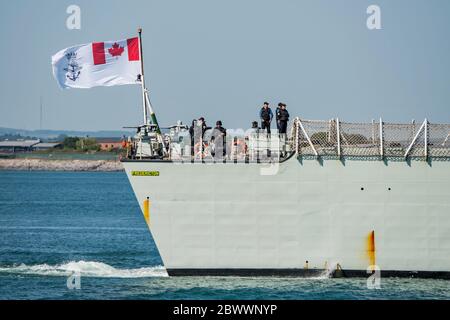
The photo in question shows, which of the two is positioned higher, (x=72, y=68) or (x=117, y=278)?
(x=72, y=68)

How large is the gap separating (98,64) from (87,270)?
25.5 ft

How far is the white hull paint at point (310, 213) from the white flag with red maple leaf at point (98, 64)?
3.89m

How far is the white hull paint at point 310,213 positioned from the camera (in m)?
32.3

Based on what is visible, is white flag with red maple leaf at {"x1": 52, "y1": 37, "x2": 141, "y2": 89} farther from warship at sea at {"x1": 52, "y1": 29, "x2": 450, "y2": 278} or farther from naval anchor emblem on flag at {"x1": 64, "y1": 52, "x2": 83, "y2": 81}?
warship at sea at {"x1": 52, "y1": 29, "x2": 450, "y2": 278}

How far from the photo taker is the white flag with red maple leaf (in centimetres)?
3369

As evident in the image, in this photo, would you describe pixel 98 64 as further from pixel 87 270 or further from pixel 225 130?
pixel 87 270

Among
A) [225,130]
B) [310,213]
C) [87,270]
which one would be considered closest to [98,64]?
[225,130]

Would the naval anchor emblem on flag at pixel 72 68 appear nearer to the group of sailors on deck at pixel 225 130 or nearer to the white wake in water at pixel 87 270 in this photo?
the group of sailors on deck at pixel 225 130

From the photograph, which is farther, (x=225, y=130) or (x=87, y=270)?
(x=87, y=270)

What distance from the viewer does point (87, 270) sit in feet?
121

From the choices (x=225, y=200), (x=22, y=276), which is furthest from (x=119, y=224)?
(x=225, y=200)

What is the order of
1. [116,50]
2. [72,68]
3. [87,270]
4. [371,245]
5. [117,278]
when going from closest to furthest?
1. [371,245]
2. [72,68]
3. [116,50]
4. [117,278]
5. [87,270]

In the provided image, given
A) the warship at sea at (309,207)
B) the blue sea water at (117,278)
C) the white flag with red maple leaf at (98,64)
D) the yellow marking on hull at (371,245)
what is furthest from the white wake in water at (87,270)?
the yellow marking on hull at (371,245)

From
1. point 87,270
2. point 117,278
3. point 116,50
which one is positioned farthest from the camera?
point 87,270
